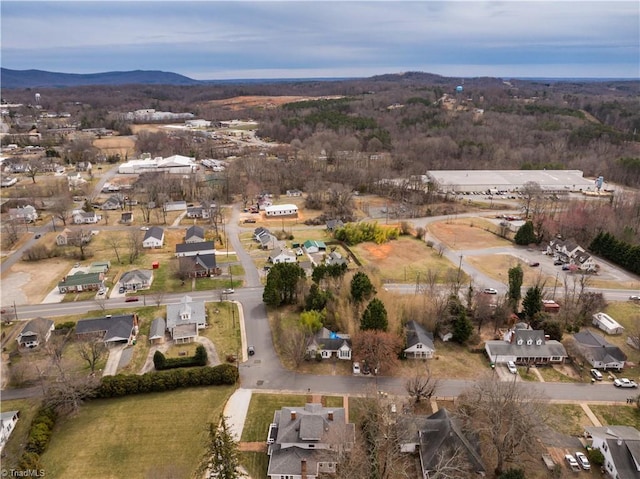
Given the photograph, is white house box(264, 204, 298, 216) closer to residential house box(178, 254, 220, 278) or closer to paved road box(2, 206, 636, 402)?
residential house box(178, 254, 220, 278)

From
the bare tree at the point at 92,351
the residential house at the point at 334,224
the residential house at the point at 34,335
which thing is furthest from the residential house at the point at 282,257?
the residential house at the point at 34,335

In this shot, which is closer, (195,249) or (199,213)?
(195,249)

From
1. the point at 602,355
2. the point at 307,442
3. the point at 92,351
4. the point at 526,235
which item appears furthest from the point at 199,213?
the point at 602,355

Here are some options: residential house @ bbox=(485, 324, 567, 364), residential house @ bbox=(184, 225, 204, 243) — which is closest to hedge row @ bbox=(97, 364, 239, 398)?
residential house @ bbox=(485, 324, 567, 364)

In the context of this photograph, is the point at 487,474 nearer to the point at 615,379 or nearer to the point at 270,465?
the point at 270,465

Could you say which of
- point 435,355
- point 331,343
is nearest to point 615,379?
point 435,355

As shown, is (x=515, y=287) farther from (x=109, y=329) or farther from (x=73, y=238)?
(x=73, y=238)
